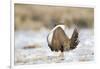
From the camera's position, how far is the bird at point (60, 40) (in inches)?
77.6

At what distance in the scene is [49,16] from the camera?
77.5 inches

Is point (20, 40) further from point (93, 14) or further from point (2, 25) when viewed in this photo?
point (93, 14)

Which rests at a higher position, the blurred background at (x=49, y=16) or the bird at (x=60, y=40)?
the blurred background at (x=49, y=16)

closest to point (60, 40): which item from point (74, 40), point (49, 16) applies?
point (74, 40)

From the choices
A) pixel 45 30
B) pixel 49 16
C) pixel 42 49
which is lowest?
pixel 42 49

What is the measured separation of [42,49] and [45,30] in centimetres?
20

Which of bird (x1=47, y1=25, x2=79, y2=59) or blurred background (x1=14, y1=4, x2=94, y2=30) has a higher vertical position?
blurred background (x1=14, y1=4, x2=94, y2=30)

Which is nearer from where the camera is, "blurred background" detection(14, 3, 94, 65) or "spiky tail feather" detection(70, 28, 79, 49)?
"blurred background" detection(14, 3, 94, 65)

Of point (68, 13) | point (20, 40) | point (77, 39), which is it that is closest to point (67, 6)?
point (68, 13)

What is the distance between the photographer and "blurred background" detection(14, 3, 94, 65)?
186 cm

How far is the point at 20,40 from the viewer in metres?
1.86

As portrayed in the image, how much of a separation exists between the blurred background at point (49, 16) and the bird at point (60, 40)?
0.21 ft

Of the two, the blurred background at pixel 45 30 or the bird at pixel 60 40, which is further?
the bird at pixel 60 40

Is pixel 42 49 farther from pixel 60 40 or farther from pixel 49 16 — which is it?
pixel 49 16
